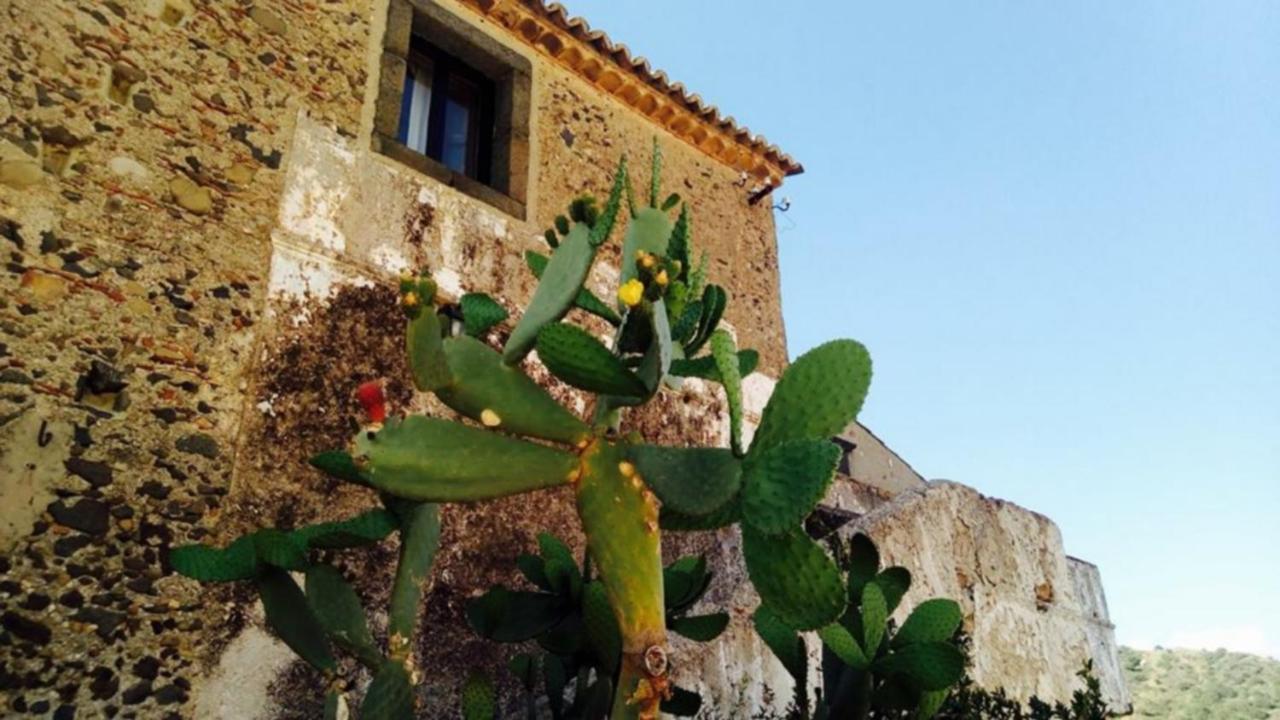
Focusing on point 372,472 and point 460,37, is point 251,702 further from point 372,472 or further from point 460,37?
point 460,37

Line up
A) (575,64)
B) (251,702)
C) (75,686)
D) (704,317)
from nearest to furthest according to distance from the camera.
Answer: (704,317), (75,686), (251,702), (575,64)

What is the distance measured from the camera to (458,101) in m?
4.79

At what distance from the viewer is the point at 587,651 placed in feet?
7.55

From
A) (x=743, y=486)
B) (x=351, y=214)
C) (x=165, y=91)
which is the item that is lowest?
(x=743, y=486)

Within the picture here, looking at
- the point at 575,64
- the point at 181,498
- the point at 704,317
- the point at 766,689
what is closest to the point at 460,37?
the point at 575,64

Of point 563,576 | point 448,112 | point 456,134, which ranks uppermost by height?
point 448,112

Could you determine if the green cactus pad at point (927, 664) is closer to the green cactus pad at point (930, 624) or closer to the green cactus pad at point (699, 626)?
the green cactus pad at point (930, 624)

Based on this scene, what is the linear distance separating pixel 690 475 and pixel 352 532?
2.64ft

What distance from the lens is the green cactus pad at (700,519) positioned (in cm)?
160

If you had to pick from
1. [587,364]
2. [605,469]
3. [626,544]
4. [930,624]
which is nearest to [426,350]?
[587,364]

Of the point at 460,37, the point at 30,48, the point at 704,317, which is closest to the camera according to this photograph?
the point at 704,317

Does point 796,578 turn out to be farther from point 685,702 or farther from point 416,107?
point 416,107

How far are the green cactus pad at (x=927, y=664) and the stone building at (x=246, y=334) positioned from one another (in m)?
1.26

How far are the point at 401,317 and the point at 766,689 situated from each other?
219cm
